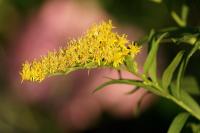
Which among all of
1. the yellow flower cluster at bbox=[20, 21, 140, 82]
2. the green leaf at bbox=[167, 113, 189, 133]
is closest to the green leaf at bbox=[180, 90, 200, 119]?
the green leaf at bbox=[167, 113, 189, 133]

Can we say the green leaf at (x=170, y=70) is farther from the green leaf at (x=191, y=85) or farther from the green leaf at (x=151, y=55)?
the green leaf at (x=191, y=85)

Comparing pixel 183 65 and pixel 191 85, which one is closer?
pixel 183 65

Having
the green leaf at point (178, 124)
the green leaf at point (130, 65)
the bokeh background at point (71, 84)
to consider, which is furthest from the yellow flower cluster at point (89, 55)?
the bokeh background at point (71, 84)

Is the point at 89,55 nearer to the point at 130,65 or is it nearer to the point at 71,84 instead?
the point at 130,65

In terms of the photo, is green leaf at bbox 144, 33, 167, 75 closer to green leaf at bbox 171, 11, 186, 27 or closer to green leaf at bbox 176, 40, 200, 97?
green leaf at bbox 176, 40, 200, 97

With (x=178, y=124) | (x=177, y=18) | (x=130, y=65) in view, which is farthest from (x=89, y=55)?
(x=177, y=18)

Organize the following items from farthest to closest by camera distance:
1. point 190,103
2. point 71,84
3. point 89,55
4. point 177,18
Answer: point 71,84
point 177,18
point 190,103
point 89,55

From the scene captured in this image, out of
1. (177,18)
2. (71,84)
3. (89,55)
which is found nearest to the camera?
(89,55)
